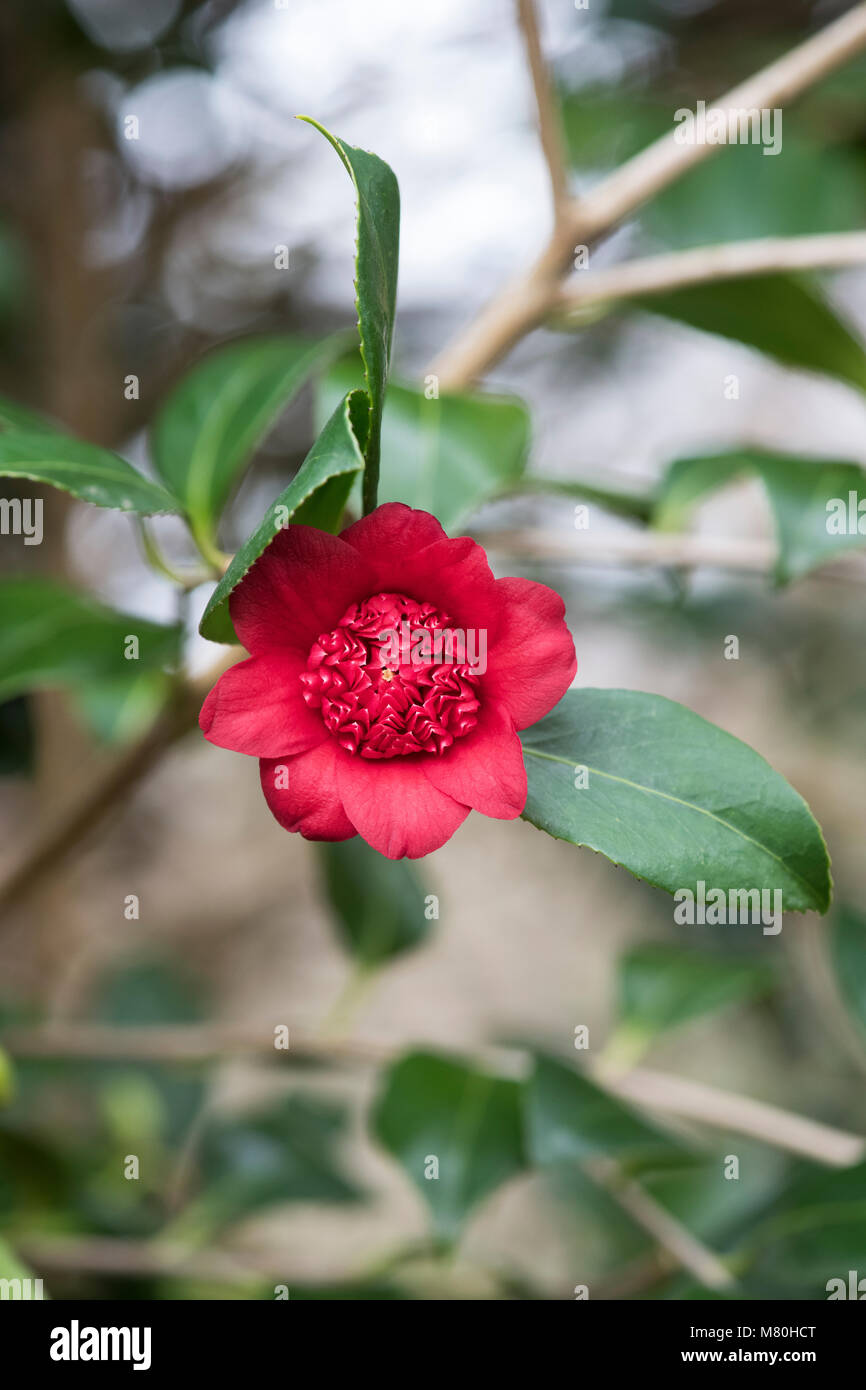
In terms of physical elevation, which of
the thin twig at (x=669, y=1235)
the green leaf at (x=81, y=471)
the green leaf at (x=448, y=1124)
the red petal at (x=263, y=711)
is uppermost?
the green leaf at (x=81, y=471)

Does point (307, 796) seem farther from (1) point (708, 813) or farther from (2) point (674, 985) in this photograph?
(2) point (674, 985)

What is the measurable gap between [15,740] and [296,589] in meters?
0.80

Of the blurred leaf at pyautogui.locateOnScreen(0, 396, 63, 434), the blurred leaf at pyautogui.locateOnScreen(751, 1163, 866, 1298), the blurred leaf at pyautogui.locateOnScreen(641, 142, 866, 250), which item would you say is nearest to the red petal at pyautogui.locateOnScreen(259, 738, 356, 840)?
the blurred leaf at pyautogui.locateOnScreen(0, 396, 63, 434)

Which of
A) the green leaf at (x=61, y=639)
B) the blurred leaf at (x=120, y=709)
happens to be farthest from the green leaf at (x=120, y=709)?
the green leaf at (x=61, y=639)

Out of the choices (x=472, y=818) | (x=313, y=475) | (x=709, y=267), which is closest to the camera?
(x=313, y=475)

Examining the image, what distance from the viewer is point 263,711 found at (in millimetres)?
402

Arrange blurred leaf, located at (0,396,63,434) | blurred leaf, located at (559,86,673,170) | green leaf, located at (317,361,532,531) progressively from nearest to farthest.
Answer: blurred leaf, located at (0,396,63,434) < green leaf, located at (317,361,532,531) < blurred leaf, located at (559,86,673,170)

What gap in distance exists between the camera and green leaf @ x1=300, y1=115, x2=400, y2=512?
1.22 ft

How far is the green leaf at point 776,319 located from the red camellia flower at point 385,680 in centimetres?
52

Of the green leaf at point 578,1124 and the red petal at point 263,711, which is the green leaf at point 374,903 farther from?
the red petal at point 263,711

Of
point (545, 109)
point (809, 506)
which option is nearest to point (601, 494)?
point (809, 506)

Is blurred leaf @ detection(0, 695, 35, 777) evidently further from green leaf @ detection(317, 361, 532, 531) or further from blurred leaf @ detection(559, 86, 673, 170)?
blurred leaf @ detection(559, 86, 673, 170)

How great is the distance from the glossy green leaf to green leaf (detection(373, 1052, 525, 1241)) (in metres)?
0.61

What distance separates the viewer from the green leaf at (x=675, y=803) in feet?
1.36
